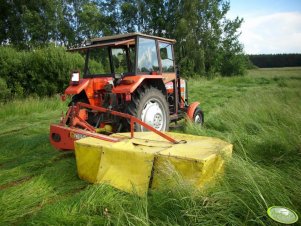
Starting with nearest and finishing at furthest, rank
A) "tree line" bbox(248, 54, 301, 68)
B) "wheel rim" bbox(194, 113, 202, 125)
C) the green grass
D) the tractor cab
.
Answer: the green grass < the tractor cab < "wheel rim" bbox(194, 113, 202, 125) < "tree line" bbox(248, 54, 301, 68)

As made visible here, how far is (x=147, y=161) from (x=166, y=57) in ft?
11.1

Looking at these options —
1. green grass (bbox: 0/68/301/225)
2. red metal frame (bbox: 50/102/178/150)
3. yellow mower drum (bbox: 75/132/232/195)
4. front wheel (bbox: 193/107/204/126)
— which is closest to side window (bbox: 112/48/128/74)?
front wheel (bbox: 193/107/204/126)

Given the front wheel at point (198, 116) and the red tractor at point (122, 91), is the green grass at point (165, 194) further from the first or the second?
the front wheel at point (198, 116)

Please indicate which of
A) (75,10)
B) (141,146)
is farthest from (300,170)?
(75,10)

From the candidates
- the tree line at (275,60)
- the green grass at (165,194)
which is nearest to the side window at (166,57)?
the green grass at (165,194)

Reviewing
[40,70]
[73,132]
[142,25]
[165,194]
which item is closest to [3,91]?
[40,70]

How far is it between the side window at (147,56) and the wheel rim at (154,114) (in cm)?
63

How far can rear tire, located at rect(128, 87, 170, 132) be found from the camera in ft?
15.6

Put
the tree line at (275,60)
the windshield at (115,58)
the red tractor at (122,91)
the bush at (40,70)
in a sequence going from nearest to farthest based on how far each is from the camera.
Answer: the red tractor at (122,91)
the windshield at (115,58)
the bush at (40,70)
the tree line at (275,60)

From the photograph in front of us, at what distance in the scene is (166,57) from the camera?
605cm

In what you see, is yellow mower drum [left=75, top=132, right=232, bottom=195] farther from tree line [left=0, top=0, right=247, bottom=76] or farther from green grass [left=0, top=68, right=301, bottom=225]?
tree line [left=0, top=0, right=247, bottom=76]

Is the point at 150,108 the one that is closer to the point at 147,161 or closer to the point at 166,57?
the point at 166,57

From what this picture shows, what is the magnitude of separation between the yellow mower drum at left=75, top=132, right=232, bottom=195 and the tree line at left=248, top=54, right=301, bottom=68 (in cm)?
4688

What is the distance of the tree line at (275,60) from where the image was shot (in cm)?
4774
